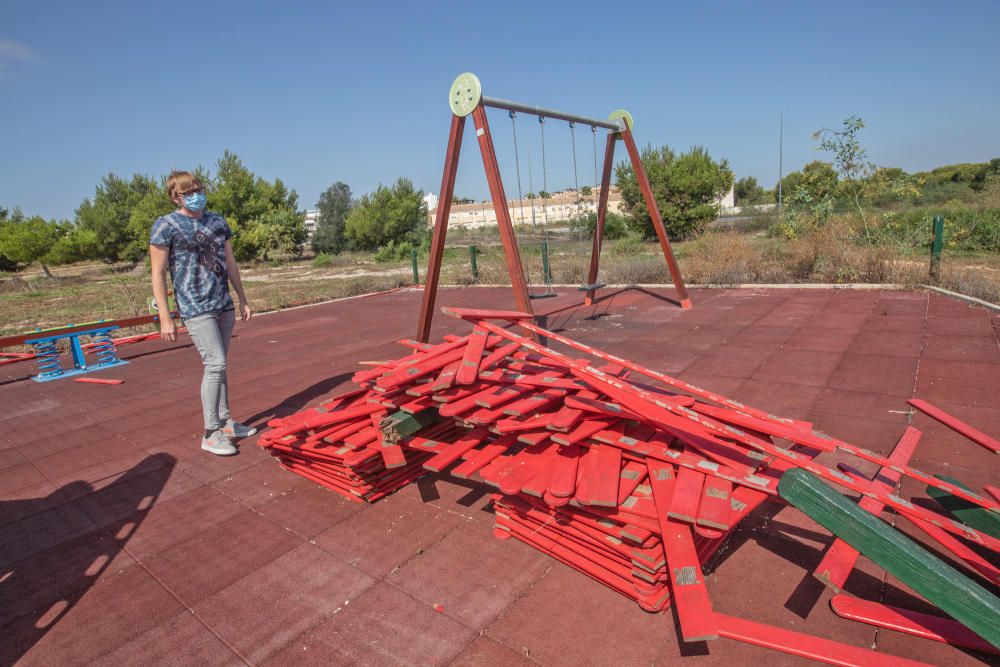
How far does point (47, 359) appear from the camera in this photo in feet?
24.1

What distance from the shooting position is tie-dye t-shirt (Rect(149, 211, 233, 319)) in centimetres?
378

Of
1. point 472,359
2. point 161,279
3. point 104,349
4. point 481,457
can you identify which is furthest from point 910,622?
point 104,349

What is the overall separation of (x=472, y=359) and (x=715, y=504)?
4.85 feet

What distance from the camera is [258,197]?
1773 inches

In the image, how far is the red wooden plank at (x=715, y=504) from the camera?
6.54 ft

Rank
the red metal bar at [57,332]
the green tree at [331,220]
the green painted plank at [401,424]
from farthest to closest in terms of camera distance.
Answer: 1. the green tree at [331,220]
2. the red metal bar at [57,332]
3. the green painted plank at [401,424]

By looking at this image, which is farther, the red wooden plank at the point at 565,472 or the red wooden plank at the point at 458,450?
the red wooden plank at the point at 458,450

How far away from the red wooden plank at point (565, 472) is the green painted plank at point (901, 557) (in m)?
0.81

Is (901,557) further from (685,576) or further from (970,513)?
(970,513)

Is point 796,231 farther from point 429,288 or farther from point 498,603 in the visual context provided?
point 498,603

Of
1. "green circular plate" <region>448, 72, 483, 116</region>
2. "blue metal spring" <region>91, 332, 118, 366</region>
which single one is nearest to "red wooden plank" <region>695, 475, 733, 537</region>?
"green circular plate" <region>448, 72, 483, 116</region>

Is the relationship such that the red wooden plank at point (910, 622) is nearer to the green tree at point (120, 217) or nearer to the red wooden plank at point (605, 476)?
the red wooden plank at point (605, 476)

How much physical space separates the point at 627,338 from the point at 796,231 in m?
7.73

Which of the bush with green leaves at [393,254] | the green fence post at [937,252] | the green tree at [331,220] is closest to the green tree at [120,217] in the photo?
the green tree at [331,220]
